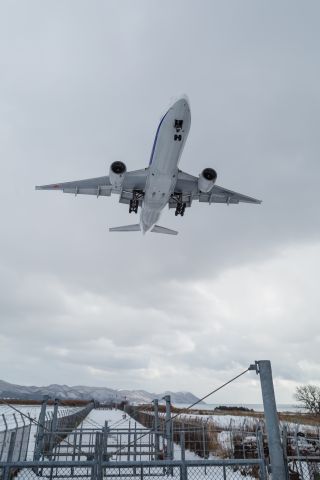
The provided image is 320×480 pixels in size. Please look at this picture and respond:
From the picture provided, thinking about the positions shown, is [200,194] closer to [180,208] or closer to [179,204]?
[179,204]

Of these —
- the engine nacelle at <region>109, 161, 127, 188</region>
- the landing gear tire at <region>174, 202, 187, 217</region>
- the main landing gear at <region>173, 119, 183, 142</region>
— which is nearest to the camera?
the main landing gear at <region>173, 119, 183, 142</region>

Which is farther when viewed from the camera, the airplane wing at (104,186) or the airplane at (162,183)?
the airplane wing at (104,186)

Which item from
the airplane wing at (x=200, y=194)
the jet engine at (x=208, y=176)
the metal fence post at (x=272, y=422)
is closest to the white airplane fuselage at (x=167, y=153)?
the jet engine at (x=208, y=176)

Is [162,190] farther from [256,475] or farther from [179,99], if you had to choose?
[256,475]

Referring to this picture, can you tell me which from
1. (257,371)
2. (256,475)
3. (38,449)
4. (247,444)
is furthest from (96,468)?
(247,444)

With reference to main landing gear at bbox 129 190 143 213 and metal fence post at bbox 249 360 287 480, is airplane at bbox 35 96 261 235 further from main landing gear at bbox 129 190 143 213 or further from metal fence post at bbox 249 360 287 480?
metal fence post at bbox 249 360 287 480

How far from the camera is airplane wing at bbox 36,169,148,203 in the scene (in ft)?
83.7

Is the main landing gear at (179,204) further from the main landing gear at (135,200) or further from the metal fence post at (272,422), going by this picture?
the metal fence post at (272,422)

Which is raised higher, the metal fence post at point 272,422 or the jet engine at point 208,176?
the jet engine at point 208,176

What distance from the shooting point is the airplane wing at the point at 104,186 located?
1005 inches

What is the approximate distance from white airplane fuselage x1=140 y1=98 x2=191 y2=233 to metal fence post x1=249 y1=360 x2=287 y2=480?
15768 millimetres

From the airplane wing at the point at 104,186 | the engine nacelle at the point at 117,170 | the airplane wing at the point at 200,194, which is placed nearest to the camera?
the engine nacelle at the point at 117,170

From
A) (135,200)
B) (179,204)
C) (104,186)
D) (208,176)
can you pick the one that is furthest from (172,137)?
(104,186)

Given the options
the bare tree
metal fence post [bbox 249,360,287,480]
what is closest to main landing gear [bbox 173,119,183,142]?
metal fence post [bbox 249,360,287,480]
